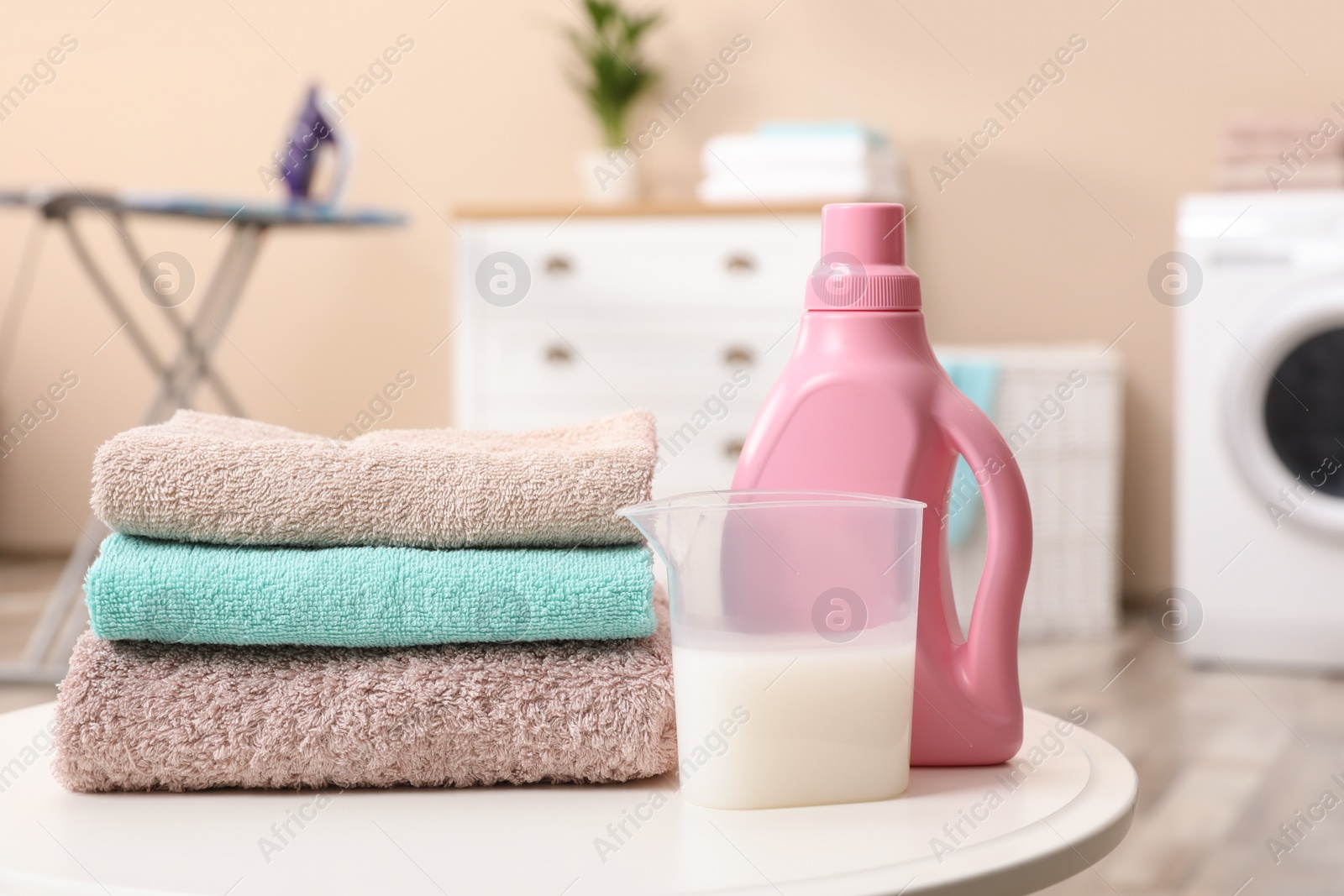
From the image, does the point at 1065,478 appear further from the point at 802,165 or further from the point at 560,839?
the point at 560,839

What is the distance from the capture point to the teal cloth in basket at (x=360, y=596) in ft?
1.65

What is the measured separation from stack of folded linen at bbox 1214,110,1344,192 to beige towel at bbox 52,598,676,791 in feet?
7.09

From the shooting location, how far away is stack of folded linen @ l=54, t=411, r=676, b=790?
19.9 inches

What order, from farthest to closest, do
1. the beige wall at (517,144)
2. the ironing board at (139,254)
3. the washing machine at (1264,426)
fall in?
the beige wall at (517,144) < the washing machine at (1264,426) < the ironing board at (139,254)

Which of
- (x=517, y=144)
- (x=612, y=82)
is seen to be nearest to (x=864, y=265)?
(x=612, y=82)

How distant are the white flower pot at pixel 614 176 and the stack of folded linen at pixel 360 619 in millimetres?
2260

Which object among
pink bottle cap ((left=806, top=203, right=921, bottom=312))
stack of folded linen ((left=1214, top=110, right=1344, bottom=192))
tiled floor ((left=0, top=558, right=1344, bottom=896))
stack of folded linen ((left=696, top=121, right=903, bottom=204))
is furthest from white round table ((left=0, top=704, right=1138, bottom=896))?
stack of folded linen ((left=1214, top=110, right=1344, bottom=192))

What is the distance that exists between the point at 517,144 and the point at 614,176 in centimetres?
37

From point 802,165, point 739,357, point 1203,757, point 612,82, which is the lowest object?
point 1203,757

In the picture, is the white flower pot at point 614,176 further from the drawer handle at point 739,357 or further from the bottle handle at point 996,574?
the bottle handle at point 996,574

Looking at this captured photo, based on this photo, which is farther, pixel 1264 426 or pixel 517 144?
pixel 517 144

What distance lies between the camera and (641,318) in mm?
2334

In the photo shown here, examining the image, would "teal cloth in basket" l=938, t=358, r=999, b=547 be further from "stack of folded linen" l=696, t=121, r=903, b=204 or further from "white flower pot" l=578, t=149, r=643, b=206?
"white flower pot" l=578, t=149, r=643, b=206

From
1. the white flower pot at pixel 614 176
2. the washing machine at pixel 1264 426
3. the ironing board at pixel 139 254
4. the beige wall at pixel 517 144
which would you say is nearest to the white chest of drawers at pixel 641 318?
the ironing board at pixel 139 254
